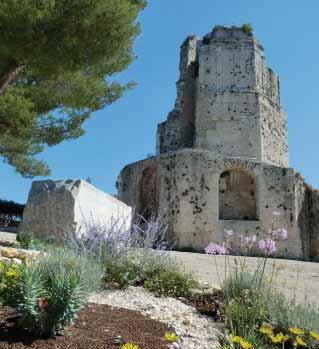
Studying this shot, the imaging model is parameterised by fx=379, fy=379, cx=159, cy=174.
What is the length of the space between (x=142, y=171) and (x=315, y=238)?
812 centimetres

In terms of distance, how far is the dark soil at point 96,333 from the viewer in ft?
7.40

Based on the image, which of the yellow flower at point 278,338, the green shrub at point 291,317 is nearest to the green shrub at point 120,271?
the green shrub at point 291,317

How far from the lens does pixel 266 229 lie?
606 inches

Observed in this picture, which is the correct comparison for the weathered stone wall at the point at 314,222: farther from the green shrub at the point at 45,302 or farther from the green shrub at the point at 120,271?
the green shrub at the point at 45,302

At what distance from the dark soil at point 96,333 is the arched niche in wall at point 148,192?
1427 centimetres

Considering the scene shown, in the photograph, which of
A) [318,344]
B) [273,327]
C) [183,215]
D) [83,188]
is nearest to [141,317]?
[273,327]

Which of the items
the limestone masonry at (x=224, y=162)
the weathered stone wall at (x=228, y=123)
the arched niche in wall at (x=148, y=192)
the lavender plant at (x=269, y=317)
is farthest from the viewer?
the weathered stone wall at (x=228, y=123)

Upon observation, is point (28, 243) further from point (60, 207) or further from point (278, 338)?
point (278, 338)

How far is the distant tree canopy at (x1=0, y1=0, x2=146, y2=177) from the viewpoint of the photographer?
609cm

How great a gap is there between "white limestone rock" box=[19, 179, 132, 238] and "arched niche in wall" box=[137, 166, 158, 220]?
34.3 feet

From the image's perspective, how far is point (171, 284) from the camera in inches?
168

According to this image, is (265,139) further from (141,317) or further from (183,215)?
(141,317)

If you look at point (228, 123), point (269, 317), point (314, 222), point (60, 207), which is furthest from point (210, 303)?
point (228, 123)

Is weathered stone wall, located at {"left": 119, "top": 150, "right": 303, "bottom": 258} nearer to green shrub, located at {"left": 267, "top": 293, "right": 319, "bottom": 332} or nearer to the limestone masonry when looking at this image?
the limestone masonry
